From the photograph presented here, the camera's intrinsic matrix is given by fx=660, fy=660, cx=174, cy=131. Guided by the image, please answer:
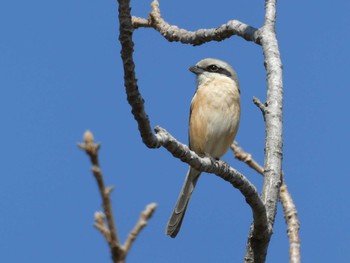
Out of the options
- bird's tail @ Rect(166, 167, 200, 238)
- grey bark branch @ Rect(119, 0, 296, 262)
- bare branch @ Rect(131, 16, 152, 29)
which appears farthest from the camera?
bird's tail @ Rect(166, 167, 200, 238)

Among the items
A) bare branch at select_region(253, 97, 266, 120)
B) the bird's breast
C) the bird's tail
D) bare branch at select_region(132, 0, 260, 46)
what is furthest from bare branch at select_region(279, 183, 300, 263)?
the bird's breast

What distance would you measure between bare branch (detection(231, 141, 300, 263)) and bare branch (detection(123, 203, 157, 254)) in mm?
1831

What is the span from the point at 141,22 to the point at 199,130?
1346 millimetres

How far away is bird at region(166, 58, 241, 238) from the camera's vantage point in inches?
251

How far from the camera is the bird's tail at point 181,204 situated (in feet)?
19.1

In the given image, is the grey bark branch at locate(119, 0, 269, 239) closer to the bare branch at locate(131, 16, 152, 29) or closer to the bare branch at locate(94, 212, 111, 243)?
the bare branch at locate(94, 212, 111, 243)

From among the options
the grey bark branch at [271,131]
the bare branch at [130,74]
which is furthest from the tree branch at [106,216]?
the grey bark branch at [271,131]

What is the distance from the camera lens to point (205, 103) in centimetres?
644

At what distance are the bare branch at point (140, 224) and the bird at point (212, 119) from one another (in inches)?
186

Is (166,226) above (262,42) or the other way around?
the other way around

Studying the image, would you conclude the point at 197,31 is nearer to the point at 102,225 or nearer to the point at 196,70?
the point at 196,70

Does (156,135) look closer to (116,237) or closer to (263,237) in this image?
(263,237)

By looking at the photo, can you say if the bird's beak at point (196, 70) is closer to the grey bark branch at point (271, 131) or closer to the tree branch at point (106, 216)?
the grey bark branch at point (271, 131)

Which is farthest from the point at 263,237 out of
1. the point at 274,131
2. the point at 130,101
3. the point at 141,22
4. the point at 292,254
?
the point at 141,22
